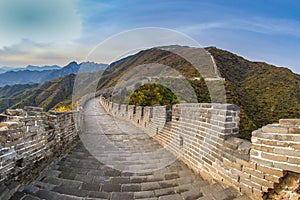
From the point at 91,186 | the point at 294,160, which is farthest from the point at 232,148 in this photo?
the point at 91,186

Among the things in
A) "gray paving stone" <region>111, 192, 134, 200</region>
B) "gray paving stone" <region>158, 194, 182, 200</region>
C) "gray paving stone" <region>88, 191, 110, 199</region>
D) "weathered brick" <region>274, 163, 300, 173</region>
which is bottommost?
"gray paving stone" <region>111, 192, 134, 200</region>

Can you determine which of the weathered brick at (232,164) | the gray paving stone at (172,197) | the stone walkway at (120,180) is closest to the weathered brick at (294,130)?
the weathered brick at (232,164)

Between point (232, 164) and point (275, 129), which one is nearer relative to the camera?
point (275, 129)

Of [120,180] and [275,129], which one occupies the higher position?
[275,129]

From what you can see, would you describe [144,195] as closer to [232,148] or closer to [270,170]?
[232,148]

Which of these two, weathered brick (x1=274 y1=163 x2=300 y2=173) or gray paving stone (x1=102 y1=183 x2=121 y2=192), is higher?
weathered brick (x1=274 y1=163 x2=300 y2=173)

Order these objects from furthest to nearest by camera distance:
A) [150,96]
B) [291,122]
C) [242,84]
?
[242,84], [150,96], [291,122]

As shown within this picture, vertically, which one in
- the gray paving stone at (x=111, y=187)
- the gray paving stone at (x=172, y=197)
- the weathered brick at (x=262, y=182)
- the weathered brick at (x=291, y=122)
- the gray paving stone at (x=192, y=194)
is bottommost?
the gray paving stone at (x=111, y=187)

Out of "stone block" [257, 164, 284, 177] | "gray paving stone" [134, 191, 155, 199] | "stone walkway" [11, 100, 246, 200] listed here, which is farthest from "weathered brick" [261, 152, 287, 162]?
"gray paving stone" [134, 191, 155, 199]

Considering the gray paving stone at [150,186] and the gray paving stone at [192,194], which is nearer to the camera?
the gray paving stone at [192,194]

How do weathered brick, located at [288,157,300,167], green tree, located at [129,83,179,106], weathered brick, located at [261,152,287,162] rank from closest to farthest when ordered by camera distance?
weathered brick, located at [288,157,300,167], weathered brick, located at [261,152,287,162], green tree, located at [129,83,179,106]

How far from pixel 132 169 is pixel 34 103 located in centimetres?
5466

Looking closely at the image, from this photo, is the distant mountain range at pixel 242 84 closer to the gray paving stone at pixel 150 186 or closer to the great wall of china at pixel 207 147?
the great wall of china at pixel 207 147

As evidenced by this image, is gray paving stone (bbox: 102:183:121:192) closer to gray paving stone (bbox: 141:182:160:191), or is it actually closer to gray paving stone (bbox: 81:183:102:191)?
gray paving stone (bbox: 81:183:102:191)
